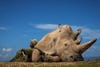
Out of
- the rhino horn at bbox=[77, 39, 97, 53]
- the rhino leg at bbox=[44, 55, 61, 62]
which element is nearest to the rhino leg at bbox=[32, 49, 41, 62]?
the rhino leg at bbox=[44, 55, 61, 62]

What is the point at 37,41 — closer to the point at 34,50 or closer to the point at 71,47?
the point at 34,50

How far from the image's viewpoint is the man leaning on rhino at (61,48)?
27.4 m

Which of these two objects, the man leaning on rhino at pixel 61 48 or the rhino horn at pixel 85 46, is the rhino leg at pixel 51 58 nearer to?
the man leaning on rhino at pixel 61 48

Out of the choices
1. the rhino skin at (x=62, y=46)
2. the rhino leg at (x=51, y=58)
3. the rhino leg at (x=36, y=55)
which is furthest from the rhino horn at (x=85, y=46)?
the rhino leg at (x=36, y=55)

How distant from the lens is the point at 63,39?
2859 centimetres

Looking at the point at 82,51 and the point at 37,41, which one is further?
the point at 37,41

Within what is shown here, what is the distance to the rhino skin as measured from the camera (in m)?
27.4

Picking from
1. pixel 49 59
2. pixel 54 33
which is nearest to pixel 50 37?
pixel 54 33

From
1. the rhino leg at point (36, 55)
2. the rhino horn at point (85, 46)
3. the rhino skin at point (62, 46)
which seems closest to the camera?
the rhino horn at point (85, 46)

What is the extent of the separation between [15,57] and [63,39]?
513 centimetres

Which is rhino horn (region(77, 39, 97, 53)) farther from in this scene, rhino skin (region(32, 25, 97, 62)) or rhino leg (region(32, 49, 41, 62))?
rhino leg (region(32, 49, 41, 62))

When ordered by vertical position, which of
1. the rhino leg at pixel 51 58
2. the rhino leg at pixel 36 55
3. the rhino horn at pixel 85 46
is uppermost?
the rhino horn at pixel 85 46

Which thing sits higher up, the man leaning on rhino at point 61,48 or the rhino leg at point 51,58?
the man leaning on rhino at point 61,48

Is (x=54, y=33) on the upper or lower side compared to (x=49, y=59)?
upper
